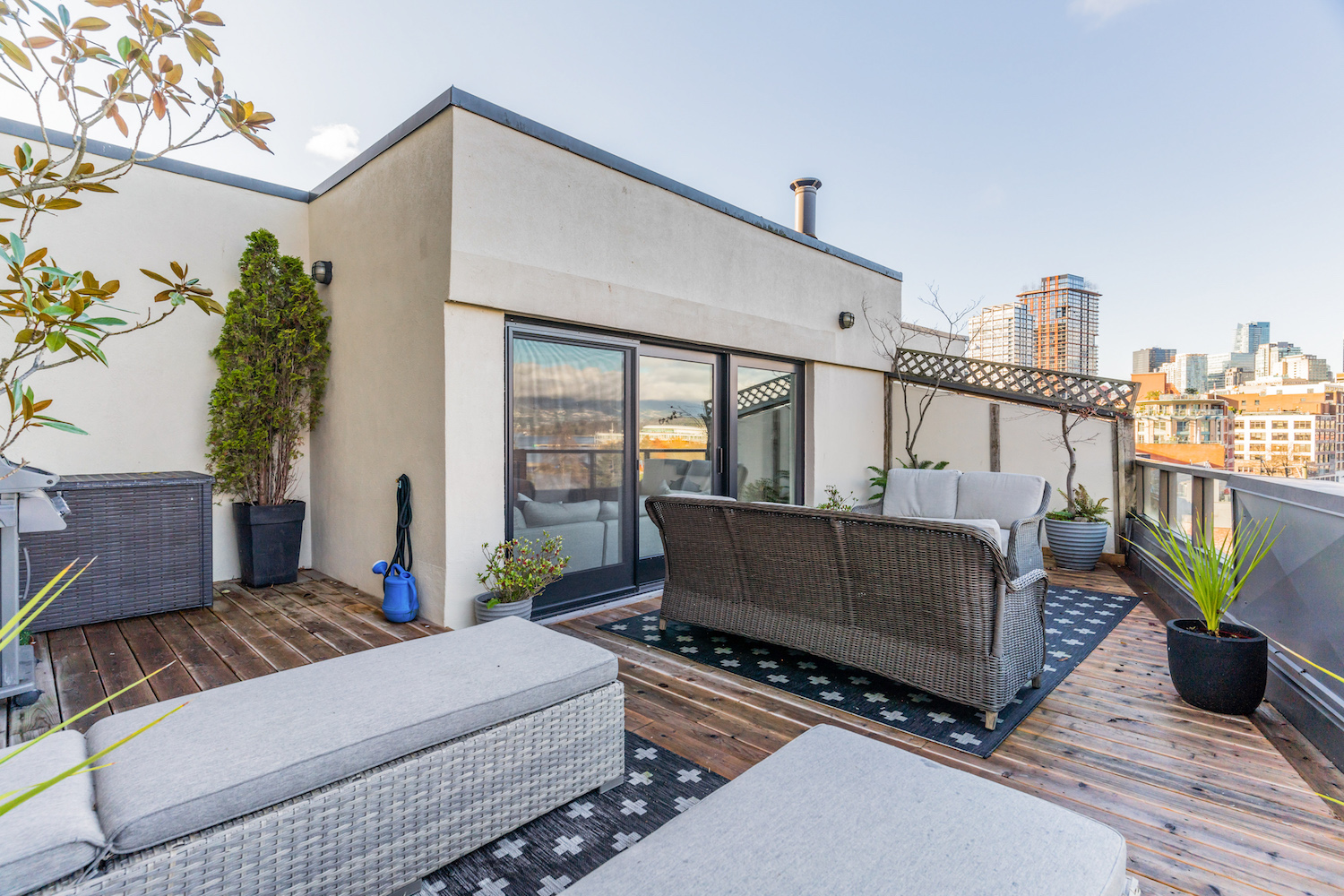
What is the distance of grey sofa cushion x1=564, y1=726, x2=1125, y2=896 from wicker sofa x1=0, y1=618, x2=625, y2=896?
2.53 ft

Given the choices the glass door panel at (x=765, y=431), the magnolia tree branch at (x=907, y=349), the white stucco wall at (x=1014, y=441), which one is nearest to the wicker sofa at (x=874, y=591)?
the glass door panel at (x=765, y=431)

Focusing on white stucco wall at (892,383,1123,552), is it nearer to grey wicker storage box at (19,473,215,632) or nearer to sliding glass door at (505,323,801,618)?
sliding glass door at (505,323,801,618)

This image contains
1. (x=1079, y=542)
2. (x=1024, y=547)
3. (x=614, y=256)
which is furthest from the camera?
(x=1079, y=542)

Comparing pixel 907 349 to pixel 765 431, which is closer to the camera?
pixel 765 431

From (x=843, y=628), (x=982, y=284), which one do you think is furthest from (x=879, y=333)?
(x=843, y=628)

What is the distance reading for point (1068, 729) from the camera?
103 inches

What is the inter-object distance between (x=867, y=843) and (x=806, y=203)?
6636mm

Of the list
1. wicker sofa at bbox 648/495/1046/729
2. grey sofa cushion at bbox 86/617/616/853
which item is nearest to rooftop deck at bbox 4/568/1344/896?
wicker sofa at bbox 648/495/1046/729

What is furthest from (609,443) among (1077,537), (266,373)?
(1077,537)

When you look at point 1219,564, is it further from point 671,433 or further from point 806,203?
point 806,203

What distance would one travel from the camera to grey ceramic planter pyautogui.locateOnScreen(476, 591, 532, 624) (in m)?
3.58

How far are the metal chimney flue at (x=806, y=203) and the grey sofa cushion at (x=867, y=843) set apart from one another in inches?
246

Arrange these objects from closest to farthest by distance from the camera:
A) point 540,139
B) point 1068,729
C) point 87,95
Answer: point 87,95 → point 1068,729 → point 540,139

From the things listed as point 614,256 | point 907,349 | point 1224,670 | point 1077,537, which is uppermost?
point 614,256
